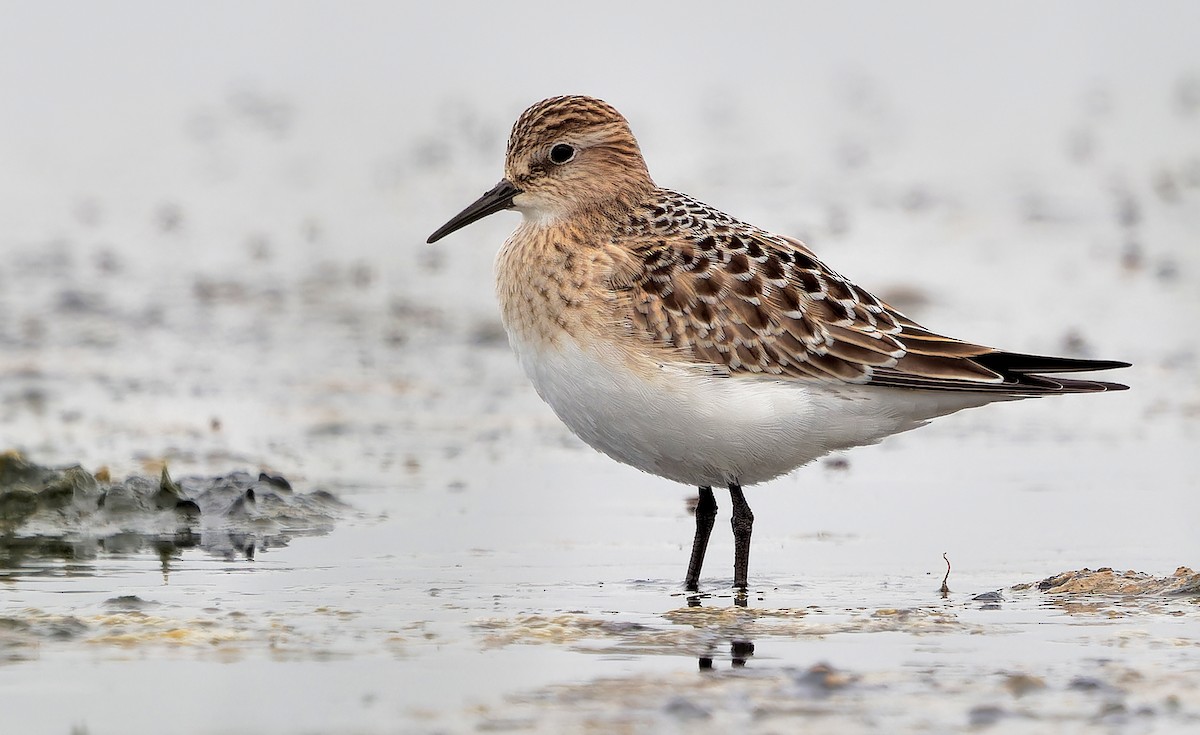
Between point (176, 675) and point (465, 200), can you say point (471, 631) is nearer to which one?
point (176, 675)

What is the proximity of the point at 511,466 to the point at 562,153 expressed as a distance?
2.53 metres

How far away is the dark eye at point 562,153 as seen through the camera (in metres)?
7.61

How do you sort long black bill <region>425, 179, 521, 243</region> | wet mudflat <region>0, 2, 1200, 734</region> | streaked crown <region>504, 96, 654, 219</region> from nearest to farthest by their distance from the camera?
1. wet mudflat <region>0, 2, 1200, 734</region>
2. streaked crown <region>504, 96, 654, 219</region>
3. long black bill <region>425, 179, 521, 243</region>

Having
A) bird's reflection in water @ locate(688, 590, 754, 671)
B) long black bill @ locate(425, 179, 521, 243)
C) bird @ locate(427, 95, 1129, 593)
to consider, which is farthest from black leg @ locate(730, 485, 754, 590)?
long black bill @ locate(425, 179, 521, 243)

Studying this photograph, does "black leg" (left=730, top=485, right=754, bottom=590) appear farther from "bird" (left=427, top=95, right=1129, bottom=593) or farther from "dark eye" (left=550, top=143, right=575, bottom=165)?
"dark eye" (left=550, top=143, right=575, bottom=165)

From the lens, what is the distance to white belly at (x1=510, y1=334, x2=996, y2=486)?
6.81m

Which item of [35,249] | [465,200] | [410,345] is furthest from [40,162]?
[410,345]

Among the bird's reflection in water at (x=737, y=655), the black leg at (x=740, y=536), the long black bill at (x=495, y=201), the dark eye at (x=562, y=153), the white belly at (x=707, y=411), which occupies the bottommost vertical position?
the bird's reflection in water at (x=737, y=655)

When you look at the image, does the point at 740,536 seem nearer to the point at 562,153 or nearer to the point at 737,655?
the point at 737,655

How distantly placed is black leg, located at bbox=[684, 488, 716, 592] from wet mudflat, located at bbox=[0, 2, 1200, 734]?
0.11 metres

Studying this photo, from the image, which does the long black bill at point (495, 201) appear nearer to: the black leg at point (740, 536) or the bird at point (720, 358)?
the bird at point (720, 358)

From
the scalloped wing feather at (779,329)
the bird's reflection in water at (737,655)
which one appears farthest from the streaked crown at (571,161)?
the bird's reflection in water at (737,655)

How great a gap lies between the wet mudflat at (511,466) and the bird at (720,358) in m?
0.58

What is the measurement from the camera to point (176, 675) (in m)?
5.34
